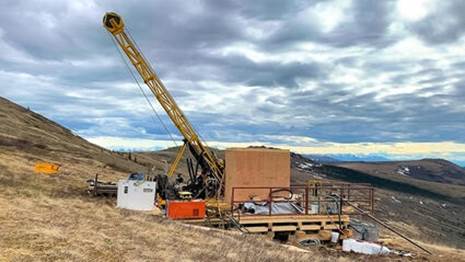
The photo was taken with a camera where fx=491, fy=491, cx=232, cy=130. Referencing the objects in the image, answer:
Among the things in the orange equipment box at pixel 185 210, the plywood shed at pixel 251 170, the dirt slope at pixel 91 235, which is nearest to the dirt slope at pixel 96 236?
Result: the dirt slope at pixel 91 235

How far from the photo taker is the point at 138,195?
21.3 metres

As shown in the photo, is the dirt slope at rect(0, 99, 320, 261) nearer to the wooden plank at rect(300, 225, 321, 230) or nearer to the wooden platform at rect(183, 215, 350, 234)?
the wooden platform at rect(183, 215, 350, 234)

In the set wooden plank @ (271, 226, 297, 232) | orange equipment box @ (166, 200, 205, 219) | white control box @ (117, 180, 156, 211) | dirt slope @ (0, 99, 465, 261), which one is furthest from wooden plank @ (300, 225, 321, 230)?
white control box @ (117, 180, 156, 211)

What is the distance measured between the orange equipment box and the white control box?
1.01 m

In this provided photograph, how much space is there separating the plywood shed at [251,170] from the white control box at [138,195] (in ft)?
15.4

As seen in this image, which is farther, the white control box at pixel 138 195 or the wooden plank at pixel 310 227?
the wooden plank at pixel 310 227

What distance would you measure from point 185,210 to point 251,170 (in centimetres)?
504

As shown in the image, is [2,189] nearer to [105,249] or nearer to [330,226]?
[105,249]

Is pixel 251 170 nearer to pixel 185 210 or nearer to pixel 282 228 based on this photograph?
pixel 282 228

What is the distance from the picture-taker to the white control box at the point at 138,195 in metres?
21.3

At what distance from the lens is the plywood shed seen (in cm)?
2441

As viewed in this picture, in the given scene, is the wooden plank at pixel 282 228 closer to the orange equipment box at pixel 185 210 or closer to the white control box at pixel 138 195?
the orange equipment box at pixel 185 210

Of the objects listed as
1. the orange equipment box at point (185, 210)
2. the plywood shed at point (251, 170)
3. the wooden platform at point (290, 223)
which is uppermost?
the plywood shed at point (251, 170)

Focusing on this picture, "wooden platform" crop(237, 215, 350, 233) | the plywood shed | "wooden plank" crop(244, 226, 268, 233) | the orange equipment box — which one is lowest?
"wooden plank" crop(244, 226, 268, 233)
